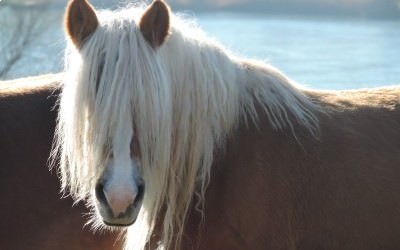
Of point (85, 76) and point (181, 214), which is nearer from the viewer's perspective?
point (85, 76)

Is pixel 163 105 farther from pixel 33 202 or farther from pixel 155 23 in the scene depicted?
pixel 33 202

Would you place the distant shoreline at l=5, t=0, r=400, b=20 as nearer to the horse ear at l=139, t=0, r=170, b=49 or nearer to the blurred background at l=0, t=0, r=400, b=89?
the blurred background at l=0, t=0, r=400, b=89

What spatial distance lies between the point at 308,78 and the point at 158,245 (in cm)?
382

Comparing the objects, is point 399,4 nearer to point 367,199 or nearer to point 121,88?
point 367,199

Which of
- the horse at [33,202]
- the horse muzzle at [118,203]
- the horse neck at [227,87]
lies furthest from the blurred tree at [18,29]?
the horse muzzle at [118,203]

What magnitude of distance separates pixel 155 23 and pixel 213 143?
50 centimetres

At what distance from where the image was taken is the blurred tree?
10.1 meters

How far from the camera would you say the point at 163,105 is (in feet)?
7.24

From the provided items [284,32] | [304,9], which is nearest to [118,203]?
[284,32]

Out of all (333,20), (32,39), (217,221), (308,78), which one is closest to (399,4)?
(333,20)

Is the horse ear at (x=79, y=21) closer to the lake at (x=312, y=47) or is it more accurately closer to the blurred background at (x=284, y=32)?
the lake at (x=312, y=47)

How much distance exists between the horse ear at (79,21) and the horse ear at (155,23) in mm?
169

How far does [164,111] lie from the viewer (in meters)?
2.22

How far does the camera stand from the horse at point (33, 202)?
2.91 metres
